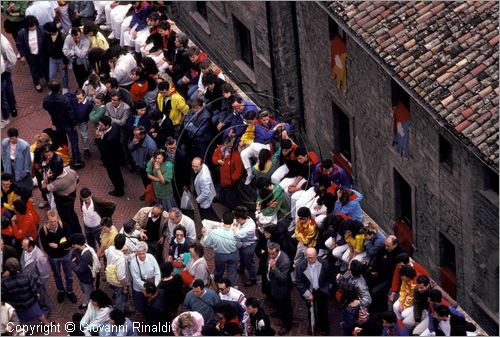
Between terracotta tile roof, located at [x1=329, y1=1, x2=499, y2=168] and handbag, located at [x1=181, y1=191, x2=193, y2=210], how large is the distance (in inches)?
166

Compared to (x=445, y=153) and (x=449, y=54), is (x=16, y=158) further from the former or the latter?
(x=449, y=54)

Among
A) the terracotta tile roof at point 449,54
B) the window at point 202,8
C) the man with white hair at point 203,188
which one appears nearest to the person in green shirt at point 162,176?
the man with white hair at point 203,188

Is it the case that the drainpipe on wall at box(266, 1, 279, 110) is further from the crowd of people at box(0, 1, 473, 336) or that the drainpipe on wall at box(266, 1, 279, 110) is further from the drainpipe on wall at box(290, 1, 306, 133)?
the crowd of people at box(0, 1, 473, 336)

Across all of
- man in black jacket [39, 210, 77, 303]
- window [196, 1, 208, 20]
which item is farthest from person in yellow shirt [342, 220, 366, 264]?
window [196, 1, 208, 20]

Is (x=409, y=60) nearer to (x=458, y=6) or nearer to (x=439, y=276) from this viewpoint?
(x=458, y=6)

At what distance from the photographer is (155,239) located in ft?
112

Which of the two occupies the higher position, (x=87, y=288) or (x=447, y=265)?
(x=87, y=288)

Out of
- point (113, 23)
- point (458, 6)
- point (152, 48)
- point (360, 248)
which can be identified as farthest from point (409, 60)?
point (113, 23)

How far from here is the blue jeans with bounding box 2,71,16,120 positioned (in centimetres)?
3978

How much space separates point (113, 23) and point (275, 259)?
10423 mm

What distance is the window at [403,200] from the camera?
121ft

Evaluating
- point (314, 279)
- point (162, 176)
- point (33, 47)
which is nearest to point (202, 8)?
point (33, 47)

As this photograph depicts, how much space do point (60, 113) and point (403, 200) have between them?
22.0ft

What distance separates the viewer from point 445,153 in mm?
34719
